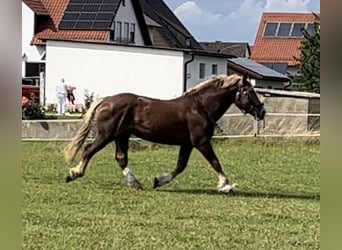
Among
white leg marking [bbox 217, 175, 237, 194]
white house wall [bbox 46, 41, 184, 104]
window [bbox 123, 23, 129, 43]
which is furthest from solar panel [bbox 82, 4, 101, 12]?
white leg marking [bbox 217, 175, 237, 194]

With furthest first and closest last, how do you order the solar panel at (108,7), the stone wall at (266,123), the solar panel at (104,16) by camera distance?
the solar panel at (108,7) < the solar panel at (104,16) < the stone wall at (266,123)

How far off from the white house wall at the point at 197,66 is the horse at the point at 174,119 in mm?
6439

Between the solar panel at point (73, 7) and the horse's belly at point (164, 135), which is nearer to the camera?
the horse's belly at point (164, 135)

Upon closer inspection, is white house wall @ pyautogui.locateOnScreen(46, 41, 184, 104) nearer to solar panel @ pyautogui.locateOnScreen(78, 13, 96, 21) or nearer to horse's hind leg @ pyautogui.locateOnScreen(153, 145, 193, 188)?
solar panel @ pyautogui.locateOnScreen(78, 13, 96, 21)

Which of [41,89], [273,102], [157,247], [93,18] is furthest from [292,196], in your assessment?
[93,18]

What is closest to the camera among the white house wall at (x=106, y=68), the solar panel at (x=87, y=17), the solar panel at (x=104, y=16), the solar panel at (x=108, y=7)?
the white house wall at (x=106, y=68)

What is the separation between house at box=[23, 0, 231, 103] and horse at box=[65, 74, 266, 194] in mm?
6509

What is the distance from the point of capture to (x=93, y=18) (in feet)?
61.5

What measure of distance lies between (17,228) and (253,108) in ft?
14.9

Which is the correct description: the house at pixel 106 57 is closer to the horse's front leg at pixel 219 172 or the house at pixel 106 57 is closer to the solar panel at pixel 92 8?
the solar panel at pixel 92 8

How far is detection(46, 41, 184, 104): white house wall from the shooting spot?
14.3 meters

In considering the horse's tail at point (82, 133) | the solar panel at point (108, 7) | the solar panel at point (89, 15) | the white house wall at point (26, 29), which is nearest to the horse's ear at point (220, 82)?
the horse's tail at point (82, 133)

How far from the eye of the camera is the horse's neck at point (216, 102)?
17.1ft

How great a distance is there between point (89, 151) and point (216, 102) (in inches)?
37.9
